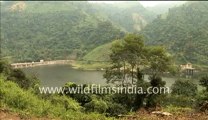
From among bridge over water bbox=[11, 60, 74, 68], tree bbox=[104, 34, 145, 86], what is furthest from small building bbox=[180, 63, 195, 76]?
bridge over water bbox=[11, 60, 74, 68]

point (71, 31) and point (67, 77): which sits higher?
point (71, 31)

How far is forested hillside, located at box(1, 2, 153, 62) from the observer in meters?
104

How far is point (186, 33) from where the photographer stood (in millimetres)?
79875

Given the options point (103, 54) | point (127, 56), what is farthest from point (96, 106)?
point (103, 54)

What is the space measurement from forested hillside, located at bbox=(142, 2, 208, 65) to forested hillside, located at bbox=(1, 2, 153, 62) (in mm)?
14258

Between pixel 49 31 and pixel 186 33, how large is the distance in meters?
63.5

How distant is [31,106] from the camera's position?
38.3ft

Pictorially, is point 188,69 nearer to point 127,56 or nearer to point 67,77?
point 67,77

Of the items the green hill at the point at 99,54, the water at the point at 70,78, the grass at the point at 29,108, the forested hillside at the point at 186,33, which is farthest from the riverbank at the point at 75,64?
the grass at the point at 29,108

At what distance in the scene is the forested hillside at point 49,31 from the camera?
104m

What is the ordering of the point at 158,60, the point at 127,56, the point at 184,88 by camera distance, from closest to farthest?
the point at 158,60 → the point at 127,56 → the point at 184,88

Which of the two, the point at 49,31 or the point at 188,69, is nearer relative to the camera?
the point at 188,69

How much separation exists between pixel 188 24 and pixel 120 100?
69.4m

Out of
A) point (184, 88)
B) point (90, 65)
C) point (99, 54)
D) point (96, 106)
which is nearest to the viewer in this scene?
point (96, 106)
